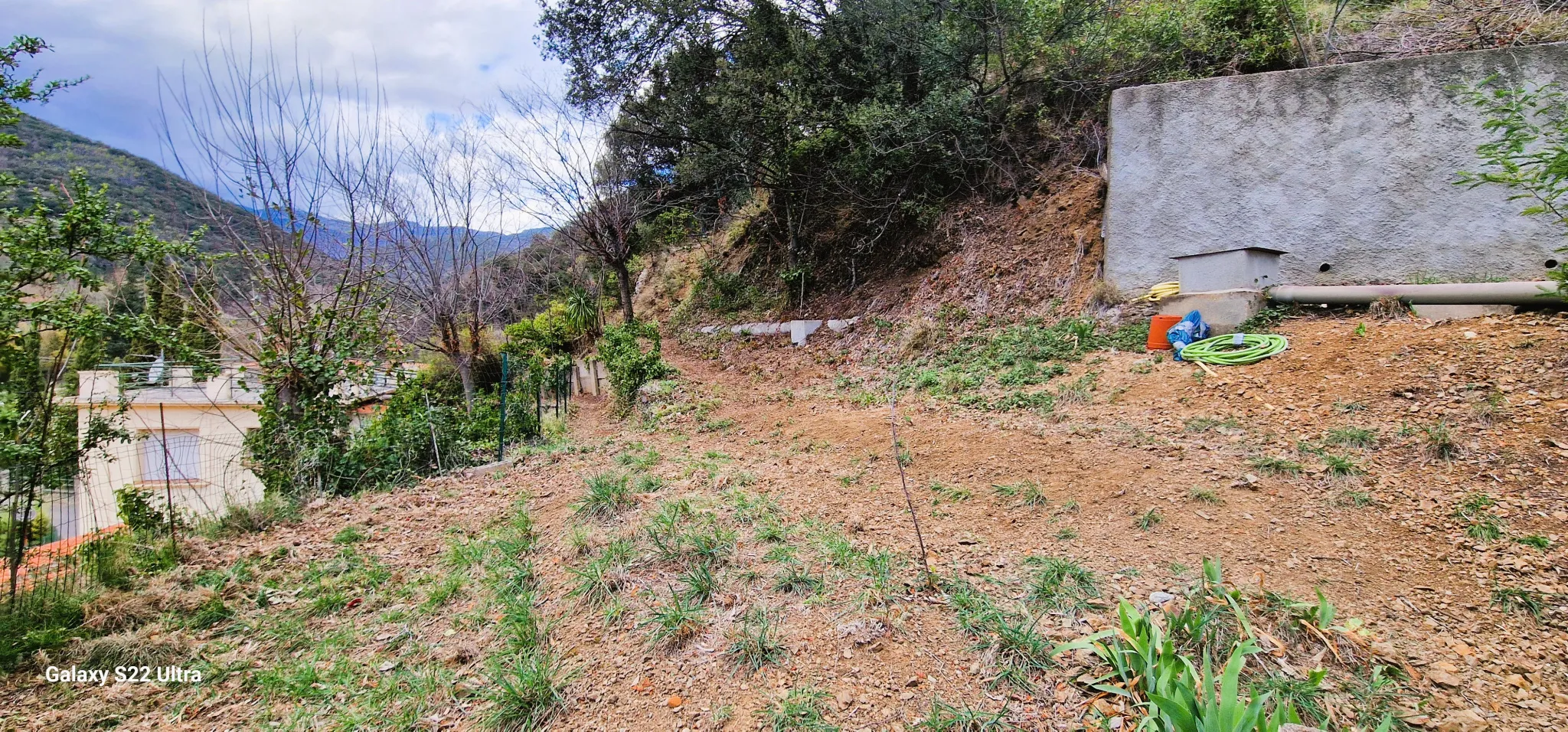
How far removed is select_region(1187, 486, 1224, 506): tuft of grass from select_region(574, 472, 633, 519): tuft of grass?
10.2 ft

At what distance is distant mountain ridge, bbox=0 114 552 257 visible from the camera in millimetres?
4027

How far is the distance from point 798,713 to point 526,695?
0.99m

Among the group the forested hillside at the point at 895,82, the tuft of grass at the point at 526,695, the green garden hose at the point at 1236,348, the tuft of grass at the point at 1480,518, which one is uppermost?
the forested hillside at the point at 895,82

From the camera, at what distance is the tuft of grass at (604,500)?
3850mm

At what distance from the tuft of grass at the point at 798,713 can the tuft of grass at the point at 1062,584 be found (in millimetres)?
962

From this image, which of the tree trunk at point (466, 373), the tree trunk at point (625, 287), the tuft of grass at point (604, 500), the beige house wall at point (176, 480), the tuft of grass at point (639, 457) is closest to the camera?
the tuft of grass at point (604, 500)

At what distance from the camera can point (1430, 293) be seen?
188 inches

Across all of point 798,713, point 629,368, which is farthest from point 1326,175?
point 629,368

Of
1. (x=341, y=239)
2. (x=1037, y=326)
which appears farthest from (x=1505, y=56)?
(x=341, y=239)

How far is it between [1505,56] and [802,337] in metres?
7.59

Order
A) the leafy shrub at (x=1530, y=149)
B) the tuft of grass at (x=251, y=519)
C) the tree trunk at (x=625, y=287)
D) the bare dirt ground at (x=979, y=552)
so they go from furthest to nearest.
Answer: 1. the tree trunk at (x=625, y=287)
2. the tuft of grass at (x=251, y=519)
3. the leafy shrub at (x=1530, y=149)
4. the bare dirt ground at (x=979, y=552)

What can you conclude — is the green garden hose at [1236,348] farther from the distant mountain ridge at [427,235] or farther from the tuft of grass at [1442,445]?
the distant mountain ridge at [427,235]

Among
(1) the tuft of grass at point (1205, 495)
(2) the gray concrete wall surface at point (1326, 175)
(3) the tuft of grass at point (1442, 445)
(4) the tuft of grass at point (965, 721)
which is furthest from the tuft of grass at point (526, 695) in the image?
(2) the gray concrete wall surface at point (1326, 175)

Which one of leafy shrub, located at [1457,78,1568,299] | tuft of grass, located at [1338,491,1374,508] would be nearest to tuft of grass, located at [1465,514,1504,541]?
tuft of grass, located at [1338,491,1374,508]
